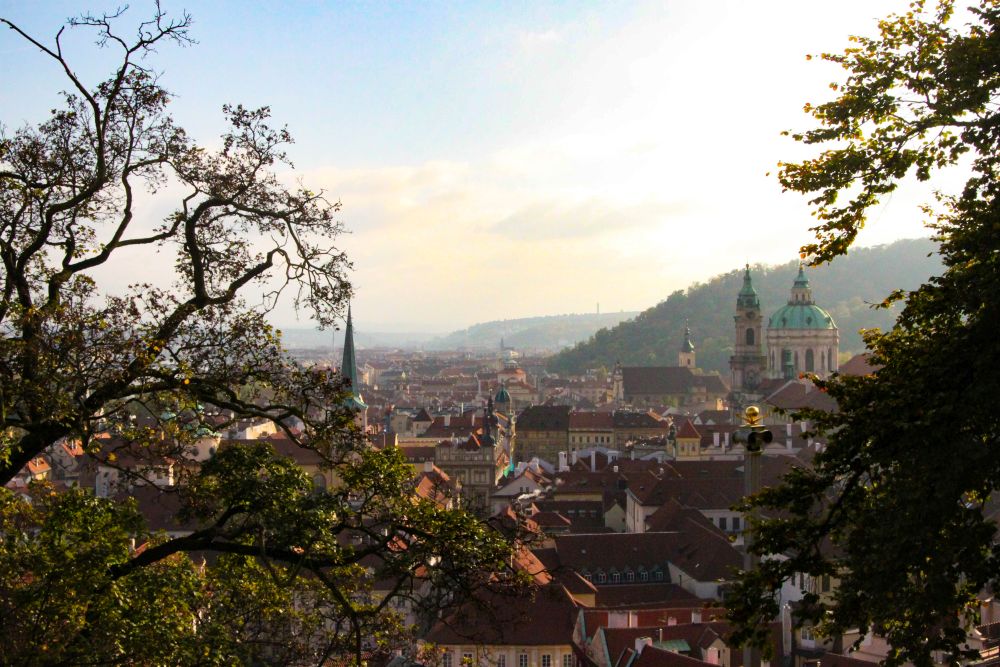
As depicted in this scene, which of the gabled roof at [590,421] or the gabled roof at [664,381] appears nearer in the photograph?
the gabled roof at [590,421]

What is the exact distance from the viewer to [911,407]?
7.95 m

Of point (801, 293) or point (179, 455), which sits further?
point (801, 293)

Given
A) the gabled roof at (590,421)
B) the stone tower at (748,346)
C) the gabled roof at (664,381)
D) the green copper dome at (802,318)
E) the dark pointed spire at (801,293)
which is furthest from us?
the gabled roof at (664,381)

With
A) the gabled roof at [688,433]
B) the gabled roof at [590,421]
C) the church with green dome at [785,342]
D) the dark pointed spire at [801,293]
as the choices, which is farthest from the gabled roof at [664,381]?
the gabled roof at [688,433]

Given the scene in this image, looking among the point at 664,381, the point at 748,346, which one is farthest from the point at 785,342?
the point at 664,381

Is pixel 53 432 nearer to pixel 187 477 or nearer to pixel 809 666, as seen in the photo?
pixel 187 477

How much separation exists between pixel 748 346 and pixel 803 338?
20.0 feet

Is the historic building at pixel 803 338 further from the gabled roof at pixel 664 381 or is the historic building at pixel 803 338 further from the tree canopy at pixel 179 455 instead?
the tree canopy at pixel 179 455

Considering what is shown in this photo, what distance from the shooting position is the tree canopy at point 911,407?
297 inches

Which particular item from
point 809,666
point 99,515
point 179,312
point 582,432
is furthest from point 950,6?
point 582,432

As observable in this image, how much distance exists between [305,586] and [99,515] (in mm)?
2029

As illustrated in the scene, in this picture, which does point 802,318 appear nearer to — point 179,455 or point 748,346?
point 748,346

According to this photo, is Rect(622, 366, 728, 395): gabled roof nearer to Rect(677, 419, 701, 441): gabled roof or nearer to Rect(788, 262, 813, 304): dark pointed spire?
Rect(788, 262, 813, 304): dark pointed spire

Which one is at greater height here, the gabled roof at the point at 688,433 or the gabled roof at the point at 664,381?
the gabled roof at the point at 664,381
